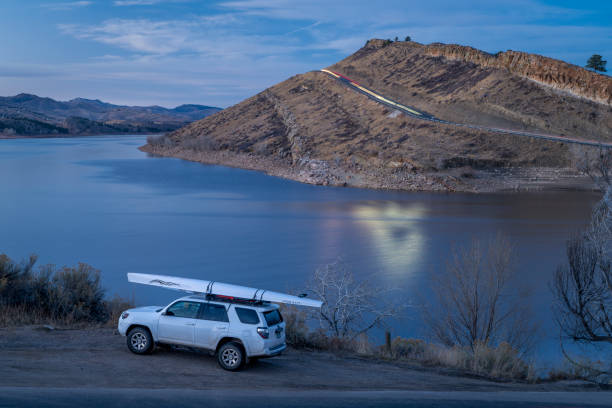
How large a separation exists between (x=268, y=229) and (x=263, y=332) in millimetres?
20555

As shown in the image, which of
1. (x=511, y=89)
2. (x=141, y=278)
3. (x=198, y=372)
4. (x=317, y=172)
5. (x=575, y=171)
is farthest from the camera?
(x=511, y=89)

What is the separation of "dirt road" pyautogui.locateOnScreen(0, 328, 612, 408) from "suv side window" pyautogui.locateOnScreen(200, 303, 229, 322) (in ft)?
2.72

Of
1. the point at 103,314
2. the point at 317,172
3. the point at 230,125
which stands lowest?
the point at 103,314

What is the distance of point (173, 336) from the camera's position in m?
9.32

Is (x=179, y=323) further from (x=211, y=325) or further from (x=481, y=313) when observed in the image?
(x=481, y=313)

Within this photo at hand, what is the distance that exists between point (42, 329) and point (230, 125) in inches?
2938

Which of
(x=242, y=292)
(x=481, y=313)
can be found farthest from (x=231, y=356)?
(x=481, y=313)

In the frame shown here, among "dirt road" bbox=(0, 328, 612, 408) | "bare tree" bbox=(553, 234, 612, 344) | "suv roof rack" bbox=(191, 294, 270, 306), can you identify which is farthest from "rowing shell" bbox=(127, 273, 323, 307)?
"bare tree" bbox=(553, 234, 612, 344)

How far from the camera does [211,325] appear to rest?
9.08 meters

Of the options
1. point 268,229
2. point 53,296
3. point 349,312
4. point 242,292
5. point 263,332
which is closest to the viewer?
point 263,332

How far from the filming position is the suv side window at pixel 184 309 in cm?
931

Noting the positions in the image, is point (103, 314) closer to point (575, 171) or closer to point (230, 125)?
point (575, 171)

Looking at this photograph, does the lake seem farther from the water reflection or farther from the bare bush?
the bare bush

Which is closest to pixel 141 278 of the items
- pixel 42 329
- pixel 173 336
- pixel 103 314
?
pixel 173 336
